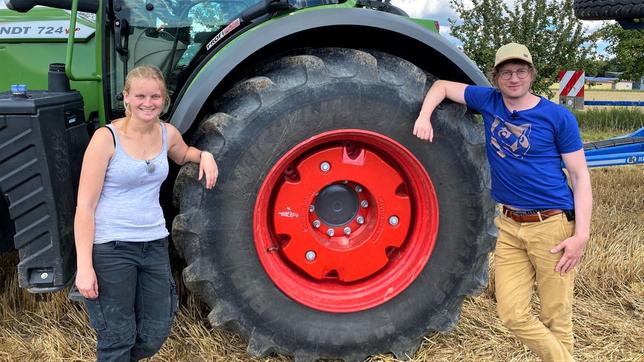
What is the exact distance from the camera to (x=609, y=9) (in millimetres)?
3727

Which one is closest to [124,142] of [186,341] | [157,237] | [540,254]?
[157,237]

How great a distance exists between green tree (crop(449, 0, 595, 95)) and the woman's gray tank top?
29.2 feet

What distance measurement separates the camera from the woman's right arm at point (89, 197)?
1.83m

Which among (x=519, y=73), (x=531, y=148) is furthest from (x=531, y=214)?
(x=519, y=73)

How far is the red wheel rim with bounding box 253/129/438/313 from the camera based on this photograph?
7.73 ft

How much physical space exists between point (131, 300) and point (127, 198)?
38 cm

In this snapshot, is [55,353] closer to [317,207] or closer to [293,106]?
[317,207]

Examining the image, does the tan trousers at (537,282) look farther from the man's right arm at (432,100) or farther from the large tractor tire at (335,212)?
the man's right arm at (432,100)

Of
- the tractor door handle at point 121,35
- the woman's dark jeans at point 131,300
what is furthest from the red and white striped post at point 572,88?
the woman's dark jeans at point 131,300

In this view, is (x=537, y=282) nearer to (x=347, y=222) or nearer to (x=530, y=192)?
(x=530, y=192)

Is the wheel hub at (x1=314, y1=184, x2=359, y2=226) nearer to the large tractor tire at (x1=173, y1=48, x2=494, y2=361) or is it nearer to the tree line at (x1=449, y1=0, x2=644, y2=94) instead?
the large tractor tire at (x1=173, y1=48, x2=494, y2=361)

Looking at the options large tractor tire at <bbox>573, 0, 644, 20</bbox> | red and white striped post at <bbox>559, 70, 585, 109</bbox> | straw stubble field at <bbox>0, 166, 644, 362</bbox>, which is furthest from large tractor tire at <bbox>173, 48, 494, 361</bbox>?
red and white striped post at <bbox>559, 70, 585, 109</bbox>

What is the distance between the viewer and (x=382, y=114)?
2.29 metres

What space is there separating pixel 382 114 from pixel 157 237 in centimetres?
100
